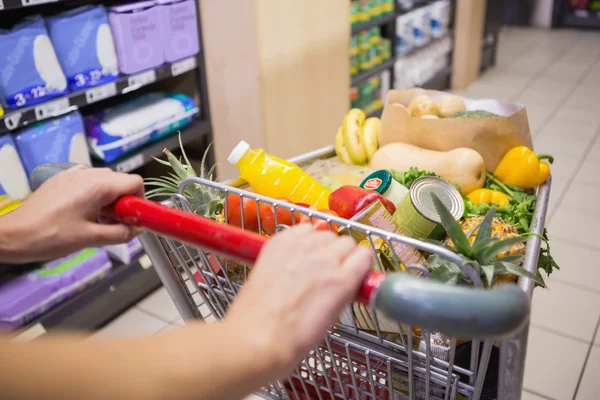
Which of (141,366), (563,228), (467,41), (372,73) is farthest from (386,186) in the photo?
(467,41)

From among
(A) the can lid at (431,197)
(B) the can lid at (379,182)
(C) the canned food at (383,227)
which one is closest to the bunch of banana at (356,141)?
(B) the can lid at (379,182)

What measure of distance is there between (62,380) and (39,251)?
0.49m

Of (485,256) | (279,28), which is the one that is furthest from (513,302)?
(279,28)

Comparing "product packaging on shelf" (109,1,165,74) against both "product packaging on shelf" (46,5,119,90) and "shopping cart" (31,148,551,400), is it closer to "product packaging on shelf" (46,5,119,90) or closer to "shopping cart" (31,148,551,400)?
"product packaging on shelf" (46,5,119,90)

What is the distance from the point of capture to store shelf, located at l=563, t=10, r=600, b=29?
7195 millimetres

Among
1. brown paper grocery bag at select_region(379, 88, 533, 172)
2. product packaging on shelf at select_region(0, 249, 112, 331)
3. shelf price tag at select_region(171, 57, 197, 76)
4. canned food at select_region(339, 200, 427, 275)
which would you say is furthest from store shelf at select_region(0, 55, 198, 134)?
canned food at select_region(339, 200, 427, 275)

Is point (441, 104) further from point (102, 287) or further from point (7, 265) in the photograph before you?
point (7, 265)

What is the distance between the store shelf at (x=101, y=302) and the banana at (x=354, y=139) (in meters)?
1.29

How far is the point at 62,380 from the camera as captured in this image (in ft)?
1.53

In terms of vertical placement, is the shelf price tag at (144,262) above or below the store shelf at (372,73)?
below

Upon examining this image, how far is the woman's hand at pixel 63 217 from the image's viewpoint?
0.87m

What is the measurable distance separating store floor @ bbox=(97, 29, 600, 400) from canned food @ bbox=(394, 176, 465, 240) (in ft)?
3.15

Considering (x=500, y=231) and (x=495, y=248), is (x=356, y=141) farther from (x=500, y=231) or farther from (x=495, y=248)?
(x=495, y=248)

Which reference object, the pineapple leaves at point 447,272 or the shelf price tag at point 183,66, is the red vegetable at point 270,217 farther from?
the shelf price tag at point 183,66
